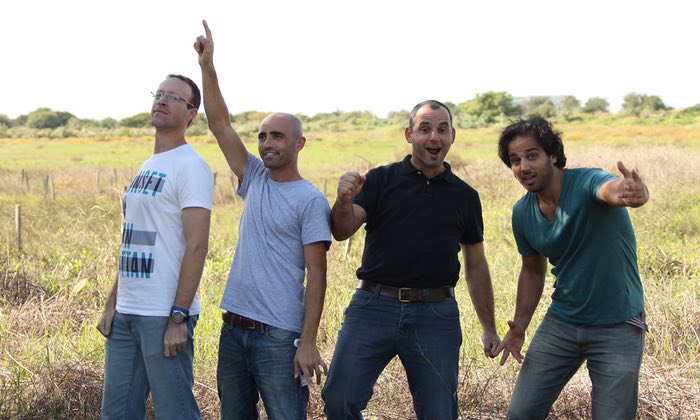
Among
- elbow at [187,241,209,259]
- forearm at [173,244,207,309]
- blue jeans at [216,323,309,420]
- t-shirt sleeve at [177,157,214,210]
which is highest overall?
t-shirt sleeve at [177,157,214,210]

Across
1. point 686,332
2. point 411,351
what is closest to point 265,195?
point 411,351

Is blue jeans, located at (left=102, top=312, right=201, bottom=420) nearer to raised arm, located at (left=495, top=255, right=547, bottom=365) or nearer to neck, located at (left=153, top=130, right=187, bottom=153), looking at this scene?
neck, located at (left=153, top=130, right=187, bottom=153)

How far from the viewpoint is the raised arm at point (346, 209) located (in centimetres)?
369

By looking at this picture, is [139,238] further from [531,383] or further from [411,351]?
[531,383]

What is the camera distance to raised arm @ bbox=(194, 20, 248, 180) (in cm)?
398

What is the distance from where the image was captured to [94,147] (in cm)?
4528

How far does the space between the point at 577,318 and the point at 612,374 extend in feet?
0.99

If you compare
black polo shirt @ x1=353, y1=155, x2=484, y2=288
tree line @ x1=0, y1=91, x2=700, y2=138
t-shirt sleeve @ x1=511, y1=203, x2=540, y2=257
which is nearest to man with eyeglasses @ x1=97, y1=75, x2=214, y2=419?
black polo shirt @ x1=353, y1=155, x2=484, y2=288

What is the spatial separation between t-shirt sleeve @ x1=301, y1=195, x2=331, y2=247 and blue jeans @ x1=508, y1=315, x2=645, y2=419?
122 centimetres

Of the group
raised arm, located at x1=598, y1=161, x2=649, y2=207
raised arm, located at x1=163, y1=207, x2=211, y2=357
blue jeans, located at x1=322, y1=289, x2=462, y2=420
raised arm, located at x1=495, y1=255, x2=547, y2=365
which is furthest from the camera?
raised arm, located at x1=495, y1=255, x2=547, y2=365

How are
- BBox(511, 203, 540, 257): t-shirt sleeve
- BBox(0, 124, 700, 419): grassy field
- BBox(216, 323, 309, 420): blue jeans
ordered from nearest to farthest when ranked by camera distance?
1. BBox(216, 323, 309, 420): blue jeans
2. BBox(511, 203, 540, 257): t-shirt sleeve
3. BBox(0, 124, 700, 419): grassy field

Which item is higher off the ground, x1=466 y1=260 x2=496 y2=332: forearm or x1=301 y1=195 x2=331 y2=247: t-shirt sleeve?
x1=301 y1=195 x2=331 y2=247: t-shirt sleeve

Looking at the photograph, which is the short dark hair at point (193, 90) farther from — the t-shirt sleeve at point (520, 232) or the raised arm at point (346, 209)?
the t-shirt sleeve at point (520, 232)

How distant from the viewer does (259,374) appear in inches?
146
